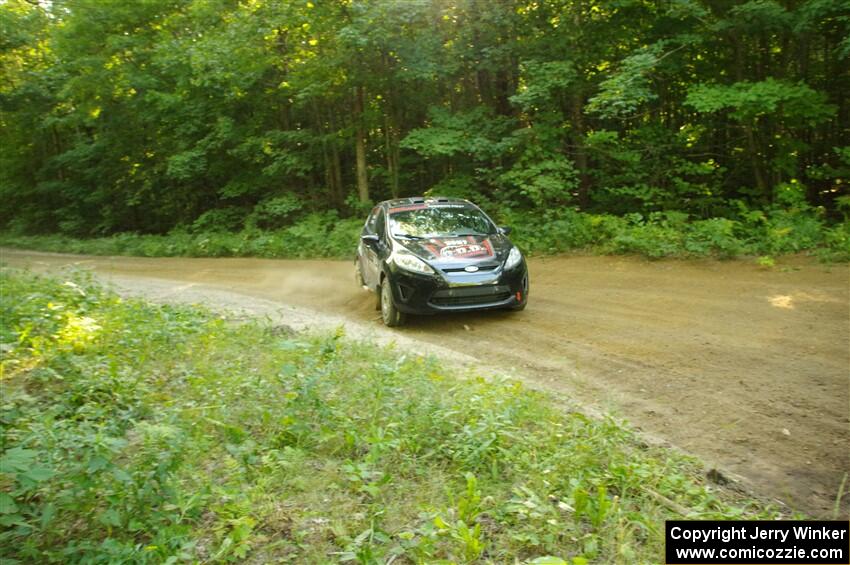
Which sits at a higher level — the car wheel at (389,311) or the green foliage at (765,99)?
the green foliage at (765,99)

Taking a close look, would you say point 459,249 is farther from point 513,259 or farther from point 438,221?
point 438,221

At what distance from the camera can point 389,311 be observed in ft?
29.8

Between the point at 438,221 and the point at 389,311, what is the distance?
1.76 meters

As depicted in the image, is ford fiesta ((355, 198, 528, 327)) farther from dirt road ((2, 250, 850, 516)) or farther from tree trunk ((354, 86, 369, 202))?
tree trunk ((354, 86, 369, 202))

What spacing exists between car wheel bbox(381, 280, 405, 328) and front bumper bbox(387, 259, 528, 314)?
15 centimetres

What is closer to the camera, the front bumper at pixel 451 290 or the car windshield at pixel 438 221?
the front bumper at pixel 451 290

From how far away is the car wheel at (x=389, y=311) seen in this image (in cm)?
896

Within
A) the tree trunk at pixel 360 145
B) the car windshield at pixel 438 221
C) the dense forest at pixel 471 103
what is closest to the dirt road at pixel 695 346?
the car windshield at pixel 438 221

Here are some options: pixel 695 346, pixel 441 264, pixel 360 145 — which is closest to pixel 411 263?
pixel 441 264

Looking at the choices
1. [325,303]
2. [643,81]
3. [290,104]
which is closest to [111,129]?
[290,104]

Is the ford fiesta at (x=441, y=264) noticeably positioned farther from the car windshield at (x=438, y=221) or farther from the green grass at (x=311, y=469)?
the green grass at (x=311, y=469)

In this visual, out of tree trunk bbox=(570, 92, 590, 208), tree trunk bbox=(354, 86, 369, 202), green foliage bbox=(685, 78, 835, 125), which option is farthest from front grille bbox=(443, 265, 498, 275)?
tree trunk bbox=(354, 86, 369, 202)

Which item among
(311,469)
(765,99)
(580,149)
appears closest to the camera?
(311,469)

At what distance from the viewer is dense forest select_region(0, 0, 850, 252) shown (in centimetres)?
1406
